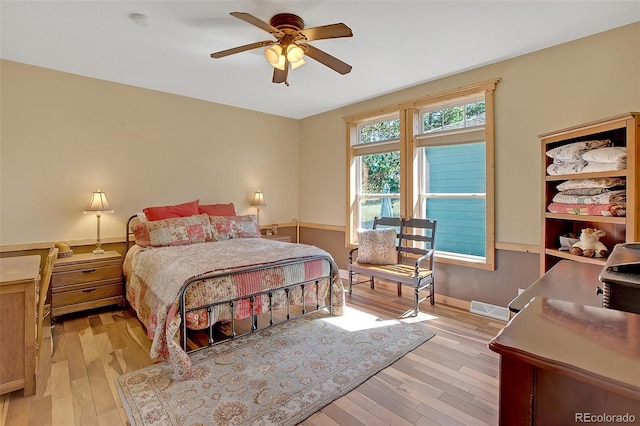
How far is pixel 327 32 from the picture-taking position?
2.22 meters

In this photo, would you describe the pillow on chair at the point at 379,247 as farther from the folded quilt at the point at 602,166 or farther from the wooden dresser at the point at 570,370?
the wooden dresser at the point at 570,370

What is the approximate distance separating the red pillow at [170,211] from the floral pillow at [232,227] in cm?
28

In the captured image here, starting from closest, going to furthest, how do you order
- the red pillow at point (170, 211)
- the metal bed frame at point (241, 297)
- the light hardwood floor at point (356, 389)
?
the light hardwood floor at point (356, 389)
the metal bed frame at point (241, 297)
the red pillow at point (170, 211)

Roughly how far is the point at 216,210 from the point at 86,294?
165 centimetres

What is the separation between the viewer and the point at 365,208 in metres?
4.68

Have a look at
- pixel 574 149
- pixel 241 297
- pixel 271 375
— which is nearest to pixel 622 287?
pixel 574 149

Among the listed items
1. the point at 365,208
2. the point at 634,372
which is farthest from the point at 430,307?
the point at 634,372

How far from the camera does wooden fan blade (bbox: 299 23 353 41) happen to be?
2139 millimetres

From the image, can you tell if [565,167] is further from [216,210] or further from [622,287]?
[216,210]

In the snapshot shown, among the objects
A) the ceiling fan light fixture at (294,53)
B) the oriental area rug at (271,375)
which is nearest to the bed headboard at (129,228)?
the oriental area rug at (271,375)

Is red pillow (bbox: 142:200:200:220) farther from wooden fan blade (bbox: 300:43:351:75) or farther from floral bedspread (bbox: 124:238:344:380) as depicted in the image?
wooden fan blade (bbox: 300:43:351:75)

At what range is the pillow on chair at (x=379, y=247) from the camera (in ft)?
12.5

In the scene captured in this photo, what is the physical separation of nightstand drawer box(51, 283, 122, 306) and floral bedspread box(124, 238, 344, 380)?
0.57 ft

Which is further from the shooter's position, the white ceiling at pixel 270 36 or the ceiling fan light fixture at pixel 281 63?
the ceiling fan light fixture at pixel 281 63
